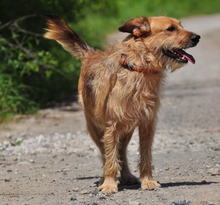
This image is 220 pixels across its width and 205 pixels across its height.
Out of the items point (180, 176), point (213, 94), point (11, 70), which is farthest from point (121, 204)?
point (213, 94)

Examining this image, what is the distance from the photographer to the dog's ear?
6.02m

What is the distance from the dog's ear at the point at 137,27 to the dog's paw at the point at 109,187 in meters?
1.48

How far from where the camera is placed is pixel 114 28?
90.6ft

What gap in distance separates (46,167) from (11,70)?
4.21 m

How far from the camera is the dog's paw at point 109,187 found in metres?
6.13

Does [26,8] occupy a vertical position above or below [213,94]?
above

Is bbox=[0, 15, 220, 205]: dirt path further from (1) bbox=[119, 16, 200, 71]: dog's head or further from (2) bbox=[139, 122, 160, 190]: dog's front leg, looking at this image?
(1) bbox=[119, 16, 200, 71]: dog's head

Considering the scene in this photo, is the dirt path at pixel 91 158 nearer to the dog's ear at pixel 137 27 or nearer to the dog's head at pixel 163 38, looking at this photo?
the dog's head at pixel 163 38

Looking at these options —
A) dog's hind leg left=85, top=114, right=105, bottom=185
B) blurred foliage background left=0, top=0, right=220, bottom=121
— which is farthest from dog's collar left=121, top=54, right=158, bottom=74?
blurred foliage background left=0, top=0, right=220, bottom=121

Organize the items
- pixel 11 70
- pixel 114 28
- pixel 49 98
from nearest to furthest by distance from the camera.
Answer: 1. pixel 11 70
2. pixel 49 98
3. pixel 114 28

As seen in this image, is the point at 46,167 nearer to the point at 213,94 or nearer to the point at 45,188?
the point at 45,188

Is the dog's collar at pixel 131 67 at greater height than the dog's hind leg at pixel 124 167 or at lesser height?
greater

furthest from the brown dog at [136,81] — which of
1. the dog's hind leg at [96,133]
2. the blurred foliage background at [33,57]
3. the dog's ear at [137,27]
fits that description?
the blurred foliage background at [33,57]

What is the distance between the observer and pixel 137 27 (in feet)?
19.7
